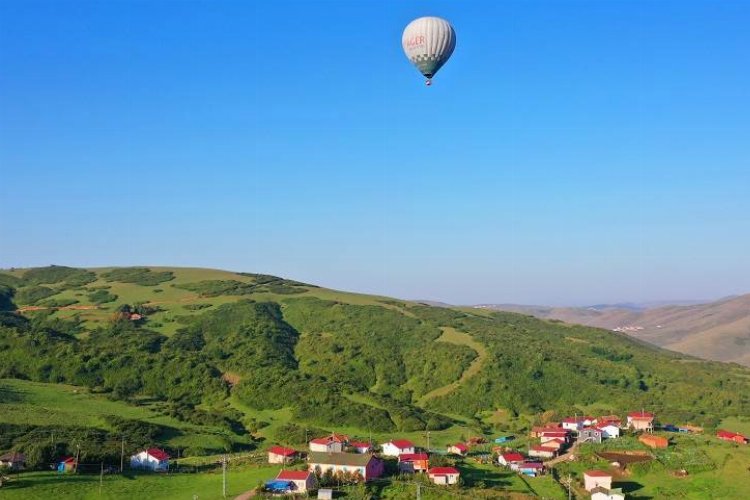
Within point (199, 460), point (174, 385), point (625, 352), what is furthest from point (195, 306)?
point (625, 352)

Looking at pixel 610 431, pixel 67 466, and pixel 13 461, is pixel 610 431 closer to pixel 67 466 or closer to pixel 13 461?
pixel 67 466

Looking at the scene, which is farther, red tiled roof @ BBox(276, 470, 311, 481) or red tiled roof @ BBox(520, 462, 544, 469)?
red tiled roof @ BBox(520, 462, 544, 469)

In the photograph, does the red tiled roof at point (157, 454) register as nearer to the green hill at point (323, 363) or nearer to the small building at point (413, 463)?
the green hill at point (323, 363)

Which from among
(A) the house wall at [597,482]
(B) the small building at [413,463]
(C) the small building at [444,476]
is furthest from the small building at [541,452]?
(C) the small building at [444,476]

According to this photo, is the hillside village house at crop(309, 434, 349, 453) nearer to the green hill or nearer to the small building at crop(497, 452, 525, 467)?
the green hill

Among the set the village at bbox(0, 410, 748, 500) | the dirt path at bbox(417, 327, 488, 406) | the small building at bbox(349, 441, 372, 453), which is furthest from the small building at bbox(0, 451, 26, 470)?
the dirt path at bbox(417, 327, 488, 406)

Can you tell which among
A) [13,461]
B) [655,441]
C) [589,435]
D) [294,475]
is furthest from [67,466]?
[655,441]
